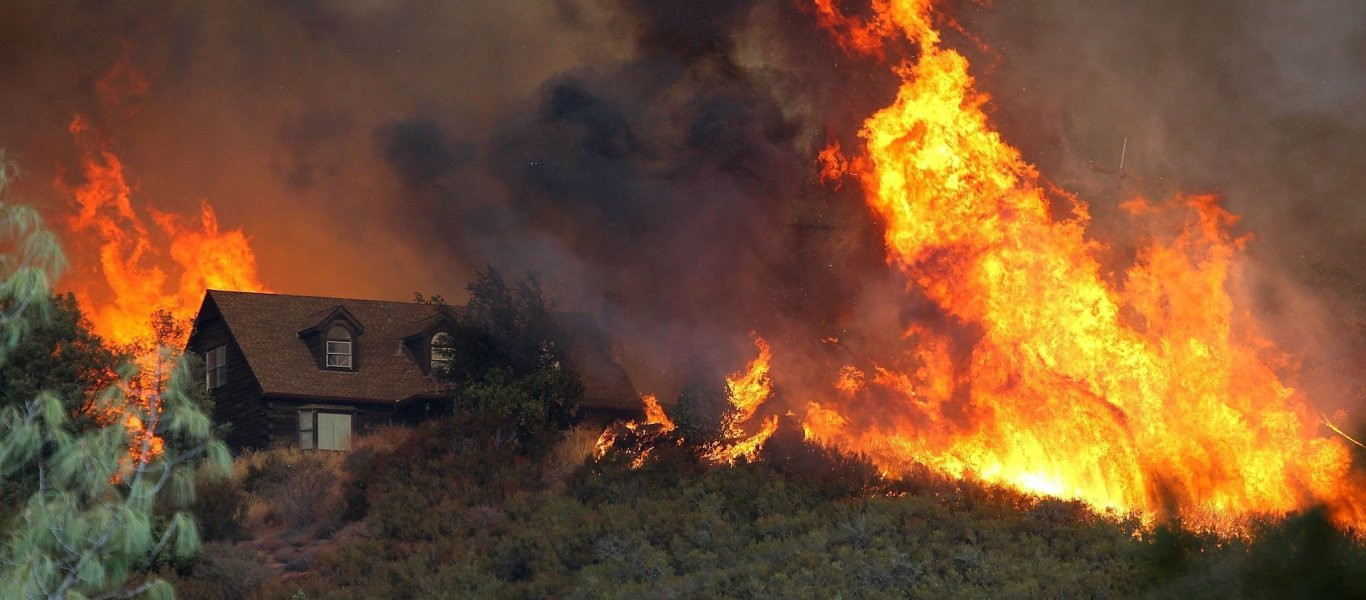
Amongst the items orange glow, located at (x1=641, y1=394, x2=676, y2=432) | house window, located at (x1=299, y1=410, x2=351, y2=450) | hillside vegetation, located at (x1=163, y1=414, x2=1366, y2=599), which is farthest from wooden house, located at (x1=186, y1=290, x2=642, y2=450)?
hillside vegetation, located at (x1=163, y1=414, x2=1366, y2=599)

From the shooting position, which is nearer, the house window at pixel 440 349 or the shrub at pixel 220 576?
the shrub at pixel 220 576

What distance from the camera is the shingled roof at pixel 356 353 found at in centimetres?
Answer: 4525

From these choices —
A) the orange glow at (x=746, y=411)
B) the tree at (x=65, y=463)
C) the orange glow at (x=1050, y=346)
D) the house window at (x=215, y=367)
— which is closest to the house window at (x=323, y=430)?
the house window at (x=215, y=367)

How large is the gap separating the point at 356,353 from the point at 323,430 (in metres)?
2.73

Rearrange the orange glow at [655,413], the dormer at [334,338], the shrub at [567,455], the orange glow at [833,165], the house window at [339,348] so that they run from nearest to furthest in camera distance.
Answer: the shrub at [567,455] → the orange glow at [833,165] → the orange glow at [655,413] → the dormer at [334,338] → the house window at [339,348]

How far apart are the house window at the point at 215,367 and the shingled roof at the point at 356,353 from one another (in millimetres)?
1101

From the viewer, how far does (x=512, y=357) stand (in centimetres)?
3997

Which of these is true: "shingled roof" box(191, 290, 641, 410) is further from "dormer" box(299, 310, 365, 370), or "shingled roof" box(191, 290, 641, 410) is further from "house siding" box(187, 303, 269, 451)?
"house siding" box(187, 303, 269, 451)

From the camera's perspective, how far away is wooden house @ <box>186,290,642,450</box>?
45.1m

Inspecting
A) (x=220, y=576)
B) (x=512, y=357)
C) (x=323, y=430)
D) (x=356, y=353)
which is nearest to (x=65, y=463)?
(x=220, y=576)

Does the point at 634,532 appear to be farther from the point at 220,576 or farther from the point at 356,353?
the point at 356,353

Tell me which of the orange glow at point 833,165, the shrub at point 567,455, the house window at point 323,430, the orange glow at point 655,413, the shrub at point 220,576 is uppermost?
the orange glow at point 833,165

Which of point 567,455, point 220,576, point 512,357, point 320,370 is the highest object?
point 320,370

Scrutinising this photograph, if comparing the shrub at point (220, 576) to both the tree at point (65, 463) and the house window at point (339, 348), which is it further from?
the house window at point (339, 348)
